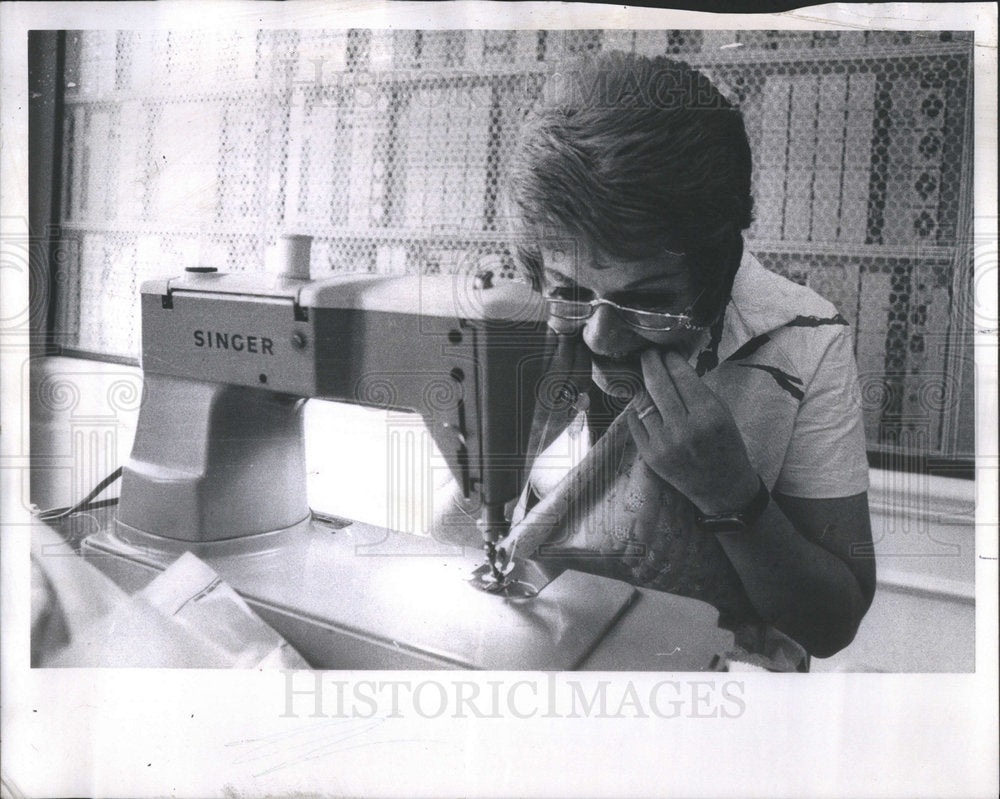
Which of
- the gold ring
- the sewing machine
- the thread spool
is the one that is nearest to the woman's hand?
the gold ring

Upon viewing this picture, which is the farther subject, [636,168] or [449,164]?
[449,164]

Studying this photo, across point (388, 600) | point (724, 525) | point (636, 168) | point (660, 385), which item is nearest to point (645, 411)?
point (660, 385)

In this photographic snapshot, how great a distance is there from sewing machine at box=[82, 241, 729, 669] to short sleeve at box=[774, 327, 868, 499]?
0.21 metres

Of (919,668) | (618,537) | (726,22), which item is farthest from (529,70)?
(919,668)

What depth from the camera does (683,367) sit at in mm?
1065

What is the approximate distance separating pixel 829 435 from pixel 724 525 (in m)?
0.17

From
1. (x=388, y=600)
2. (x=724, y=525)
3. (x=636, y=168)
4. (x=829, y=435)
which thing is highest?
(x=636, y=168)

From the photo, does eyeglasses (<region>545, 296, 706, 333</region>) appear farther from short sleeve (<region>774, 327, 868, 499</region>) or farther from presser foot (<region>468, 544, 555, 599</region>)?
presser foot (<region>468, 544, 555, 599</region>)

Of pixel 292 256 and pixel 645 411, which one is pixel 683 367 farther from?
pixel 292 256

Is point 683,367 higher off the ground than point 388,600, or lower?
higher

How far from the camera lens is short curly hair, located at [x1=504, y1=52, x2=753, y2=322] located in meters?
1.02

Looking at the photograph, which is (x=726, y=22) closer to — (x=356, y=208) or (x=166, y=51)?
(x=356, y=208)

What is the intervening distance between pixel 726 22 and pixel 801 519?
63 centimetres

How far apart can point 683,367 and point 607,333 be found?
3.9 inches
